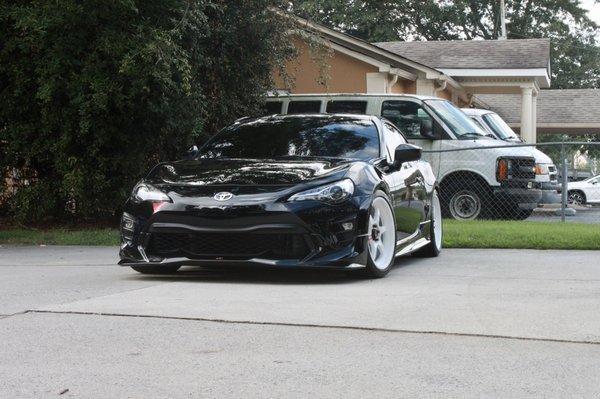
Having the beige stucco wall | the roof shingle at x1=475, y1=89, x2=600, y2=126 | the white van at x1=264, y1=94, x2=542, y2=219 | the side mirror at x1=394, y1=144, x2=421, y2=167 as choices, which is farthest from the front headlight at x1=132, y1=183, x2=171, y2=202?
the roof shingle at x1=475, y1=89, x2=600, y2=126

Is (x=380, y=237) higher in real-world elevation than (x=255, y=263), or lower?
higher

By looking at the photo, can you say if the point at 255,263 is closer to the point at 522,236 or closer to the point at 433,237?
the point at 433,237

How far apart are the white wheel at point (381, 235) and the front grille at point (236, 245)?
71cm

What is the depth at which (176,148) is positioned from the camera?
1457 cm

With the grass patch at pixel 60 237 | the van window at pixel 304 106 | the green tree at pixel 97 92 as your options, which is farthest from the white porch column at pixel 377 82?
the grass patch at pixel 60 237

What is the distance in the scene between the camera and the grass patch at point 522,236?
11523mm

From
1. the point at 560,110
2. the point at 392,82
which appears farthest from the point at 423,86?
Answer: the point at 560,110

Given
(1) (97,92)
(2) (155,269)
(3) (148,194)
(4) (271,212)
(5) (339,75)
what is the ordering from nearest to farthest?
1. (4) (271,212)
2. (3) (148,194)
3. (2) (155,269)
4. (1) (97,92)
5. (5) (339,75)

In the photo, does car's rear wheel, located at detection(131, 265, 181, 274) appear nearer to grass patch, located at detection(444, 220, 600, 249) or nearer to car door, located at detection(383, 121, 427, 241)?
car door, located at detection(383, 121, 427, 241)

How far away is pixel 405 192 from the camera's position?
9.30 metres

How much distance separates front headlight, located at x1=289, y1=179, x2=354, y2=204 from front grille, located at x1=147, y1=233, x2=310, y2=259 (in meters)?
0.32

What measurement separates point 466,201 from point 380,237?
758 centimetres

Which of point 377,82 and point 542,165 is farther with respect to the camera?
point 377,82

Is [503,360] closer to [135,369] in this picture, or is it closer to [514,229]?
[135,369]
